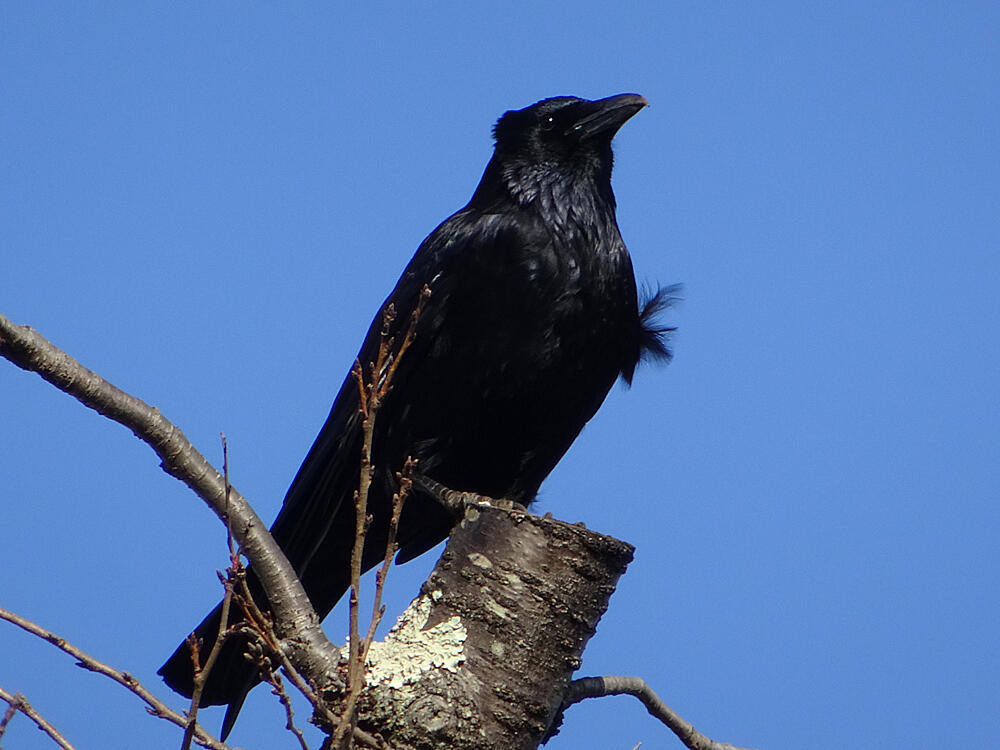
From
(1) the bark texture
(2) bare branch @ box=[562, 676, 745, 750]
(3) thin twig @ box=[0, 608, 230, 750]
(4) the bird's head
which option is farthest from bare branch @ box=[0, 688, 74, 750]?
(4) the bird's head

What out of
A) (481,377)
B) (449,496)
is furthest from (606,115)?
(449,496)

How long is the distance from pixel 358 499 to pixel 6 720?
778mm

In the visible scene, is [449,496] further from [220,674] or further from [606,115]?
[606,115]

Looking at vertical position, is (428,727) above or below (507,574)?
below

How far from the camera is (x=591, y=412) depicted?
14.8 ft

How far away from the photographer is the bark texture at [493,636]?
2598mm

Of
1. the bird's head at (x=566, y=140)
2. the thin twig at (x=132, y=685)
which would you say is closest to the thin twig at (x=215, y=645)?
the thin twig at (x=132, y=685)

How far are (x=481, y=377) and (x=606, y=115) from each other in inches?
55.3

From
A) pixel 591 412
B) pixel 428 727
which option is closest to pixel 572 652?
pixel 428 727

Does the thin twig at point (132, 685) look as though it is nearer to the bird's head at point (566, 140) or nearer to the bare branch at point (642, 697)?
the bare branch at point (642, 697)

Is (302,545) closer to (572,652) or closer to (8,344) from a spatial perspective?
(572,652)

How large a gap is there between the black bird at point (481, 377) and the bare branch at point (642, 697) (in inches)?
42.6

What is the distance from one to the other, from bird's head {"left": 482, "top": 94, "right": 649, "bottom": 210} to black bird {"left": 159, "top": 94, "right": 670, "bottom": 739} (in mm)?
238

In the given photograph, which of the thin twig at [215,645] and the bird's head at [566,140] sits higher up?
the bird's head at [566,140]
